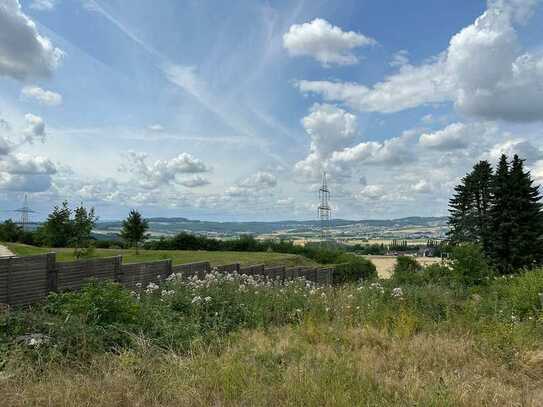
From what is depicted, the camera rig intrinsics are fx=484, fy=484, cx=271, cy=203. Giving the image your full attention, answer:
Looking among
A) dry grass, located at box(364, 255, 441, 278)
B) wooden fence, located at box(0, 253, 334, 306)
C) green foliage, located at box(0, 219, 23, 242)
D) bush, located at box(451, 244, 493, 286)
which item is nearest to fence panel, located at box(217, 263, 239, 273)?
wooden fence, located at box(0, 253, 334, 306)

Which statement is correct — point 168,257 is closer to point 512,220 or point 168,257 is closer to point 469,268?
point 469,268

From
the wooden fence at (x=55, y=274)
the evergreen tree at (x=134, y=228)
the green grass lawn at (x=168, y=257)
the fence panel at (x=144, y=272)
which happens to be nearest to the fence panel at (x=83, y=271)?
the wooden fence at (x=55, y=274)

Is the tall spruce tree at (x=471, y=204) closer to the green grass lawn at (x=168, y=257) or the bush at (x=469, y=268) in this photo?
the green grass lawn at (x=168, y=257)

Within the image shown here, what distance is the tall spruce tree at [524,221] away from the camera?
146 ft

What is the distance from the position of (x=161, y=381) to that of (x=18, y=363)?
4.15 ft

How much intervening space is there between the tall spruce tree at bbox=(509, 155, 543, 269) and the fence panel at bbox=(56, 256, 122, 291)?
41.0 metres

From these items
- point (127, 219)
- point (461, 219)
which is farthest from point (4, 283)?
point (461, 219)

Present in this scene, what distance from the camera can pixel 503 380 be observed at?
4.43 m

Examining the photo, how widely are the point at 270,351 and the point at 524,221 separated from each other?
4750 centimetres

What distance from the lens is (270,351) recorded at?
4.80m

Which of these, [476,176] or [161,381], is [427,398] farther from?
[476,176]

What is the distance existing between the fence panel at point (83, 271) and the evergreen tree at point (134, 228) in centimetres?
3403

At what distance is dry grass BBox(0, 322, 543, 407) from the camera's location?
363 cm

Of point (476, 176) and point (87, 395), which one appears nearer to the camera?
point (87, 395)
